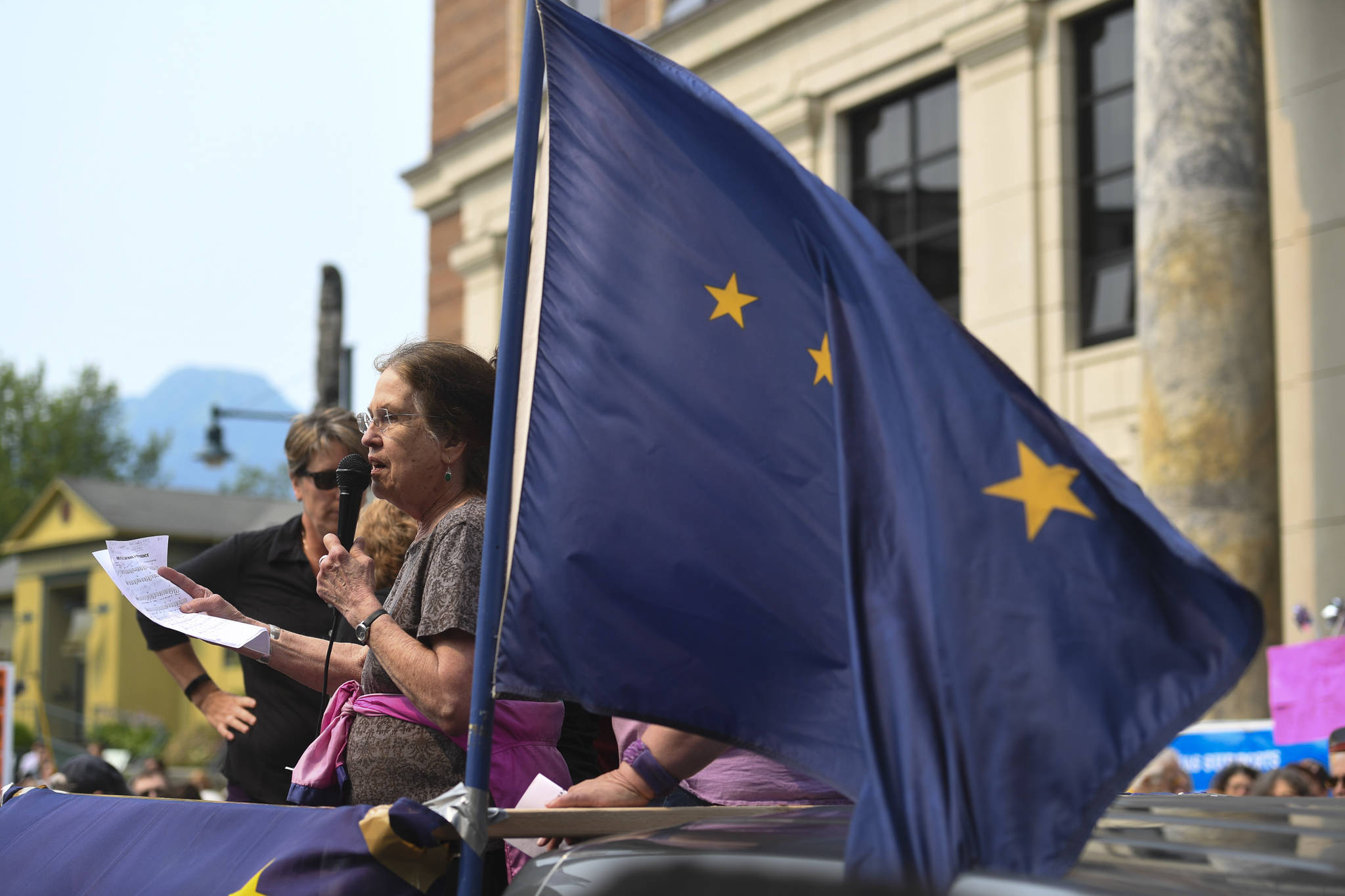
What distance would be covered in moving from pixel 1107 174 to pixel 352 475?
1024cm

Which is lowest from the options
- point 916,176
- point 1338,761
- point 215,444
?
point 1338,761

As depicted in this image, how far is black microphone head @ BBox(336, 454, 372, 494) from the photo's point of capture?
144 inches

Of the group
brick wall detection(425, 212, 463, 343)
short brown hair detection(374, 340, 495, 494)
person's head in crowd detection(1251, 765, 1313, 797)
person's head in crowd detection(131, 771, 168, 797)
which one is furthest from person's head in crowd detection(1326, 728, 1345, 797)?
brick wall detection(425, 212, 463, 343)

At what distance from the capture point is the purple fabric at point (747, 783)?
10.7 feet

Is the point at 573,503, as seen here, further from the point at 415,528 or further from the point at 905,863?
the point at 415,528

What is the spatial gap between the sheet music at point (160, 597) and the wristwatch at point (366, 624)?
0.30 metres

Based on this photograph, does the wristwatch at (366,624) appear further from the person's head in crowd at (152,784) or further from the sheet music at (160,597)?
the person's head in crowd at (152,784)

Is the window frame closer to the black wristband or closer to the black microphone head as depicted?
the black wristband

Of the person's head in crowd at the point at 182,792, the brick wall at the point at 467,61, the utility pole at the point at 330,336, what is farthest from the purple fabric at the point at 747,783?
the brick wall at the point at 467,61

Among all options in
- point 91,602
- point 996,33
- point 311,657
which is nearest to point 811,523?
point 311,657

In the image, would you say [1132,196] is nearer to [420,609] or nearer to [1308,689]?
[1308,689]

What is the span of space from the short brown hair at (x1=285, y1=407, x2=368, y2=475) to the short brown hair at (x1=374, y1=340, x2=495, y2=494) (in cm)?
144

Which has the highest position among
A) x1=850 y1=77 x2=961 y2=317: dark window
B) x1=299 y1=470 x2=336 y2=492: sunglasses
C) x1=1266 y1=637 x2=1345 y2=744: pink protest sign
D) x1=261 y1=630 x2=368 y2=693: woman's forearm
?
x1=850 y1=77 x2=961 y2=317: dark window

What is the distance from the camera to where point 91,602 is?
149ft
